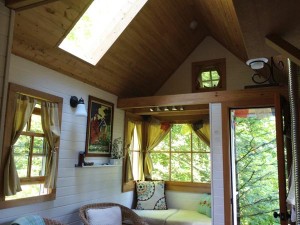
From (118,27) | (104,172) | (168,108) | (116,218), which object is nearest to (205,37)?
(168,108)

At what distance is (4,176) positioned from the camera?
2582mm

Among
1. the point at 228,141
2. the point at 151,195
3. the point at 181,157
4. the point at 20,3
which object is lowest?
the point at 151,195

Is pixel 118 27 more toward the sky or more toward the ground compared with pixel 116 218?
more toward the sky

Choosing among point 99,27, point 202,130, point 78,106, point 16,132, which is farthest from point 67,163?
point 202,130

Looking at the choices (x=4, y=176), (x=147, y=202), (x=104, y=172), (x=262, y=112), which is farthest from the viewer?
(x=147, y=202)

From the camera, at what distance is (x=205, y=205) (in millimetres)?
4453

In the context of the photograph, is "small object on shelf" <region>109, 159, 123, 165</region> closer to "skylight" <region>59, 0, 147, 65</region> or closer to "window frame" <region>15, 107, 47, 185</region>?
"window frame" <region>15, 107, 47, 185</region>

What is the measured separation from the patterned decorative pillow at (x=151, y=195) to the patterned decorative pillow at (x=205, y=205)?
654 mm

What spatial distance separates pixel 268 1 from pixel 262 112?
8.92 feet

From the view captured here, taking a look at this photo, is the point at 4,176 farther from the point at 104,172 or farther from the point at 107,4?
the point at 107,4

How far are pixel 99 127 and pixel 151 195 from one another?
1704 millimetres

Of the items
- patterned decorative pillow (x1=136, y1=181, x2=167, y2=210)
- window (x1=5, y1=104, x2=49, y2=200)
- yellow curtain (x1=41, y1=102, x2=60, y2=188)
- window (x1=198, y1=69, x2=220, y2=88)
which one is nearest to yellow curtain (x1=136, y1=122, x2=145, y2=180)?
patterned decorative pillow (x1=136, y1=181, x2=167, y2=210)

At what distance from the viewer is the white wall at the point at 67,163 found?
2.88m

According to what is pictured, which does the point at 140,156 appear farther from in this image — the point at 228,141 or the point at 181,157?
the point at 228,141
